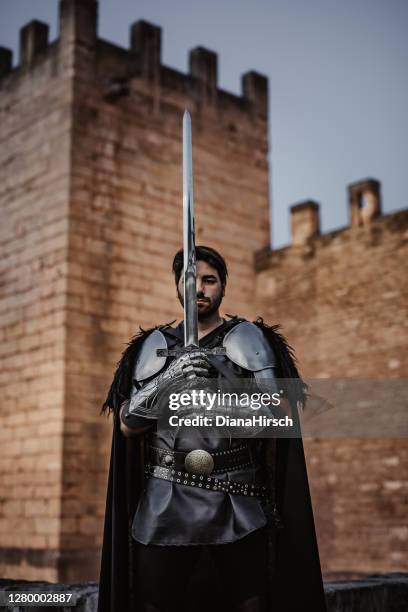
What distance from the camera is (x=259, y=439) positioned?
2.58 metres

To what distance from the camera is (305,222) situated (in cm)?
1162

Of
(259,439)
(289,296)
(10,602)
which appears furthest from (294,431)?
(289,296)

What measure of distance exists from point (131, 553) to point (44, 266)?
26.0 ft

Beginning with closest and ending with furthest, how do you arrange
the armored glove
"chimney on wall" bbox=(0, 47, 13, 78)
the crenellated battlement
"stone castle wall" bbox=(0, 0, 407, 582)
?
1. the armored glove
2. "stone castle wall" bbox=(0, 0, 407, 582)
3. the crenellated battlement
4. "chimney on wall" bbox=(0, 47, 13, 78)

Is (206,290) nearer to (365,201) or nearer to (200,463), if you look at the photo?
(200,463)

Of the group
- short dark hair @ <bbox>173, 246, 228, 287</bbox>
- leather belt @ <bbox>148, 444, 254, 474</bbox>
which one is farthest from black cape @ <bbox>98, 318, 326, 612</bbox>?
short dark hair @ <bbox>173, 246, 228, 287</bbox>

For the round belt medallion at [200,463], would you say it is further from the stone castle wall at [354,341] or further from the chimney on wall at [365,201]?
the chimney on wall at [365,201]

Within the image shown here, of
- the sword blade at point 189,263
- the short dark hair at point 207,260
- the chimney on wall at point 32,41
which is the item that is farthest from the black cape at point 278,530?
the chimney on wall at point 32,41

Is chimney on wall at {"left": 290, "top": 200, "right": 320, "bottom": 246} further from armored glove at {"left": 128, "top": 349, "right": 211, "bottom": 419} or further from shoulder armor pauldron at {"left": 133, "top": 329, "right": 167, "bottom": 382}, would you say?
armored glove at {"left": 128, "top": 349, "right": 211, "bottom": 419}

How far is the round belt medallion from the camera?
243cm

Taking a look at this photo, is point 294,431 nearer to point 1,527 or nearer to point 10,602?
point 10,602

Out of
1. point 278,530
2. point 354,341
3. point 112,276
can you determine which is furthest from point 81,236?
point 278,530

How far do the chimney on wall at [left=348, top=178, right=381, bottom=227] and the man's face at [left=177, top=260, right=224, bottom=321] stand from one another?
849 cm

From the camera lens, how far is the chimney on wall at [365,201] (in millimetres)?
10883
